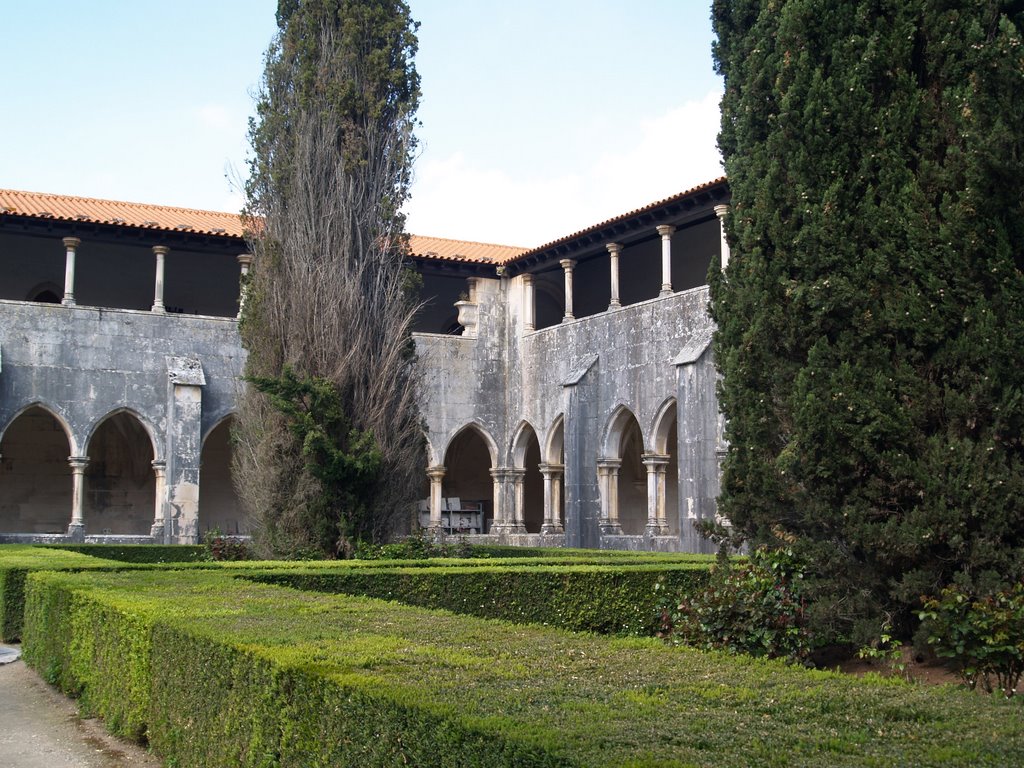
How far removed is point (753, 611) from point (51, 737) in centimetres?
430

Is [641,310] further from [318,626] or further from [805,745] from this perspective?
[805,745]

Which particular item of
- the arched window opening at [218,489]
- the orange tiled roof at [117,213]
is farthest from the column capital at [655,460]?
the arched window opening at [218,489]

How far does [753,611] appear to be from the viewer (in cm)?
732

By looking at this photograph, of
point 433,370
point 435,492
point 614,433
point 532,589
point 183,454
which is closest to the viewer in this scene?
point 532,589

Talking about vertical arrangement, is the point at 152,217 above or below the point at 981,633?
above

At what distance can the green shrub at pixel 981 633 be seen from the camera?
6250mm

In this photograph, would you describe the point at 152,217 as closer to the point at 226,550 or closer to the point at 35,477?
the point at 35,477

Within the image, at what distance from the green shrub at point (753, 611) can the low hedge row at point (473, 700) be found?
82.9 inches

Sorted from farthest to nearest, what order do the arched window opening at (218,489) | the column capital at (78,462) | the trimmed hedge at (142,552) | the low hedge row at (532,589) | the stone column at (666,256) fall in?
the arched window opening at (218,489) → the column capital at (78,462) → the stone column at (666,256) → the trimmed hedge at (142,552) → the low hedge row at (532,589)

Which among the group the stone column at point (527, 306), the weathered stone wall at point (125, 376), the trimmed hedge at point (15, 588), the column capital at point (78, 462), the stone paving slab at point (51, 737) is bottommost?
the stone paving slab at point (51, 737)

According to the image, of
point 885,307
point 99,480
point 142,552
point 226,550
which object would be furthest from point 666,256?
point 99,480

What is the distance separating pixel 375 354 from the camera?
15.4 m

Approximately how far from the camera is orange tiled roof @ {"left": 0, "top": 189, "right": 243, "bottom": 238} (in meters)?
20.6

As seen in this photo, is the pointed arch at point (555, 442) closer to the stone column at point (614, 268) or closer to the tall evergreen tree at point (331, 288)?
the stone column at point (614, 268)
